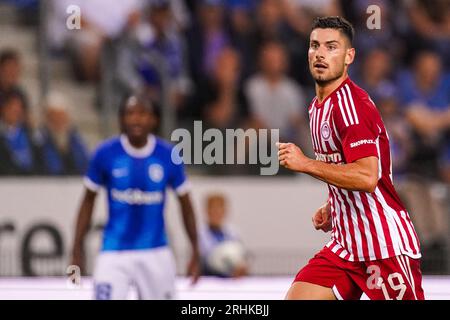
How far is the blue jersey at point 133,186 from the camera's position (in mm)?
7586

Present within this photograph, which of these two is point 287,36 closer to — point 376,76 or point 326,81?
point 376,76

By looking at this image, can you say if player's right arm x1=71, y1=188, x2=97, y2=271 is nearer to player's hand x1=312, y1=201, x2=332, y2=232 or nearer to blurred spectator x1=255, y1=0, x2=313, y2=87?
player's hand x1=312, y1=201, x2=332, y2=232

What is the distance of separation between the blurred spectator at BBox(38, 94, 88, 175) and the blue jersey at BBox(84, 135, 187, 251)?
292 cm

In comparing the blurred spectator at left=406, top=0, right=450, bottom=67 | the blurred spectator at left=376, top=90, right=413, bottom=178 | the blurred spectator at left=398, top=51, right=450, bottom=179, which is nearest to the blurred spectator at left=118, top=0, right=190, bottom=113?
the blurred spectator at left=376, top=90, right=413, bottom=178

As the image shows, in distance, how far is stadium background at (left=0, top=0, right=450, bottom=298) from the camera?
1063 cm

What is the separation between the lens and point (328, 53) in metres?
5.60

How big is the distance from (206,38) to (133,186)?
13.3 ft

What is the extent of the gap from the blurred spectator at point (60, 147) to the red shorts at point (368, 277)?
5167 millimetres

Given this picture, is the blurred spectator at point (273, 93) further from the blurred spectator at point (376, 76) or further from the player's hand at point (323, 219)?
the player's hand at point (323, 219)

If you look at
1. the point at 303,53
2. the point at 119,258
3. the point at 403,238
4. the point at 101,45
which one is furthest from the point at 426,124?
the point at 403,238

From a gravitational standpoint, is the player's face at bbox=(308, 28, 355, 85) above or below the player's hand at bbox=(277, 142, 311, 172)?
above

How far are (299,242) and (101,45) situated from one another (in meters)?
2.62

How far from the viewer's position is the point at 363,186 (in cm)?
530

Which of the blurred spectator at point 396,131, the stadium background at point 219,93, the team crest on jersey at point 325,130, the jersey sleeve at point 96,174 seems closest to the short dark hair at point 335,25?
the team crest on jersey at point 325,130
